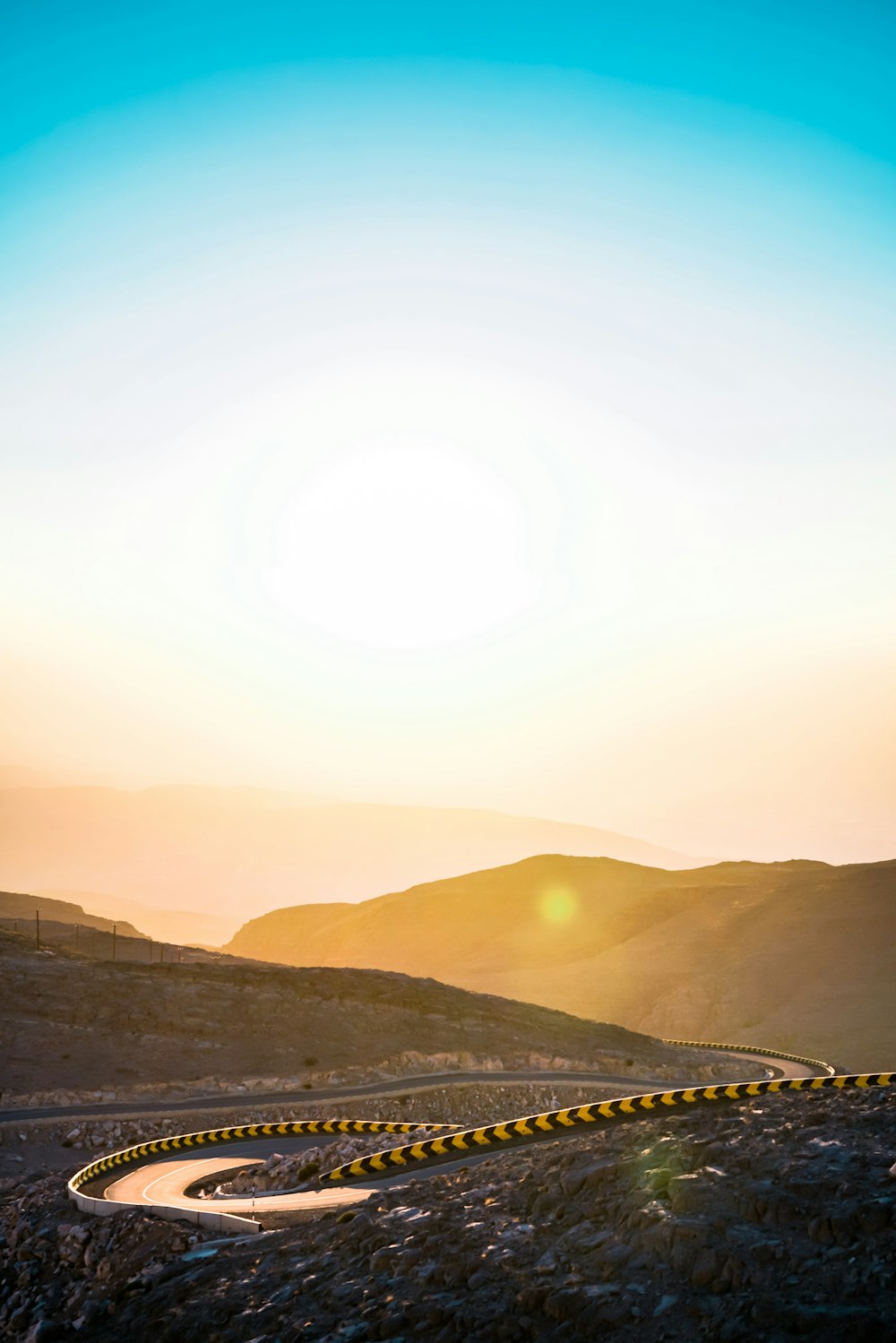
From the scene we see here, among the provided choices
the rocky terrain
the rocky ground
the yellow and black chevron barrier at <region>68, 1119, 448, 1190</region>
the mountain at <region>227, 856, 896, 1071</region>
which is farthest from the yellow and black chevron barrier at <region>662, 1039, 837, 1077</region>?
the rocky ground

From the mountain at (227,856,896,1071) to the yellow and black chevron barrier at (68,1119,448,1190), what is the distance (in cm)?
4418

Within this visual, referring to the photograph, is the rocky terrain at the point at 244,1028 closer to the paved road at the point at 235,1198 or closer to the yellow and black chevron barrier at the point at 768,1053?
the yellow and black chevron barrier at the point at 768,1053

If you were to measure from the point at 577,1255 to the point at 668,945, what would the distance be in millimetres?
89750

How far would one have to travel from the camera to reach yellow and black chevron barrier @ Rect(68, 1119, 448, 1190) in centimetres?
2733

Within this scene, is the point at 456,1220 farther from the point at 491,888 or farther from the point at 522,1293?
the point at 491,888

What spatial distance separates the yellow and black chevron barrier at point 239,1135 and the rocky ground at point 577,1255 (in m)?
8.95

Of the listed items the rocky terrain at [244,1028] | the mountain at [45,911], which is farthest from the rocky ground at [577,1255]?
the mountain at [45,911]

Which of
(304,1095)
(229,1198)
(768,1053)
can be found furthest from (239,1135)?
(768,1053)

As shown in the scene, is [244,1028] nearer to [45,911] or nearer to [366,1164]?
[366,1164]

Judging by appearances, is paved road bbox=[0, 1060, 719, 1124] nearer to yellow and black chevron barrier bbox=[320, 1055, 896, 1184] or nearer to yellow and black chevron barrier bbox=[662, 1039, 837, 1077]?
yellow and black chevron barrier bbox=[662, 1039, 837, 1077]

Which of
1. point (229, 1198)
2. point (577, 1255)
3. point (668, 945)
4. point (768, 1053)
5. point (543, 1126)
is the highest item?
point (668, 945)

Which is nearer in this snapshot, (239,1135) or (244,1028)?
(239,1135)

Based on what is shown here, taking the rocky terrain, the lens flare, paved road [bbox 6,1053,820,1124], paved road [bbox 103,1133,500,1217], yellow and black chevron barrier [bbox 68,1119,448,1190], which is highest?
the lens flare

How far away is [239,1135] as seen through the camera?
31.0m
